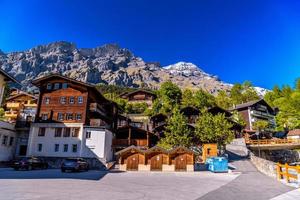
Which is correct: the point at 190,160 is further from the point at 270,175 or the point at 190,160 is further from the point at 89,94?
the point at 89,94

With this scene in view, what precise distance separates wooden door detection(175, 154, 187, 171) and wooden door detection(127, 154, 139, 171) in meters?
5.40

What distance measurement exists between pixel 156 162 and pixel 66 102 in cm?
2052

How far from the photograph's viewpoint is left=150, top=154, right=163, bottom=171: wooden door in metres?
31.4

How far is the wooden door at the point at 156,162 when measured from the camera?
31356 mm

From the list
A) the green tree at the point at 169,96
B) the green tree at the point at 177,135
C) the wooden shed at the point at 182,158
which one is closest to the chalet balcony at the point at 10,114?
the green tree at the point at 177,135

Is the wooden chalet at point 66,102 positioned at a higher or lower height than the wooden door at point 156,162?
higher

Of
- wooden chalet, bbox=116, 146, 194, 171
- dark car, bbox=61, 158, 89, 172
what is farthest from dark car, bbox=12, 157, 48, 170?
wooden chalet, bbox=116, 146, 194, 171

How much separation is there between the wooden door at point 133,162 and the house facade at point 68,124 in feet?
23.0

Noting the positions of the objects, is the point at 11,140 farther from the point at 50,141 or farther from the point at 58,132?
the point at 58,132

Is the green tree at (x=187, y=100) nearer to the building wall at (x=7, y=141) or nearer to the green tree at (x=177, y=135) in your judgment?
the green tree at (x=177, y=135)

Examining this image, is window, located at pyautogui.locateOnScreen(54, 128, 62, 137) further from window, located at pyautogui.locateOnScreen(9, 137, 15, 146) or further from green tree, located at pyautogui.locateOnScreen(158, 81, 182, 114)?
green tree, located at pyautogui.locateOnScreen(158, 81, 182, 114)

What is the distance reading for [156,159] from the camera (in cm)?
3169

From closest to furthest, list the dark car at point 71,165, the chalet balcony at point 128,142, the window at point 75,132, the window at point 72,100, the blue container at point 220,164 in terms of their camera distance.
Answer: the dark car at point 71,165
the blue container at point 220,164
the window at point 75,132
the window at point 72,100
the chalet balcony at point 128,142

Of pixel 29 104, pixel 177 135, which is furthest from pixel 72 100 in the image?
pixel 29 104
